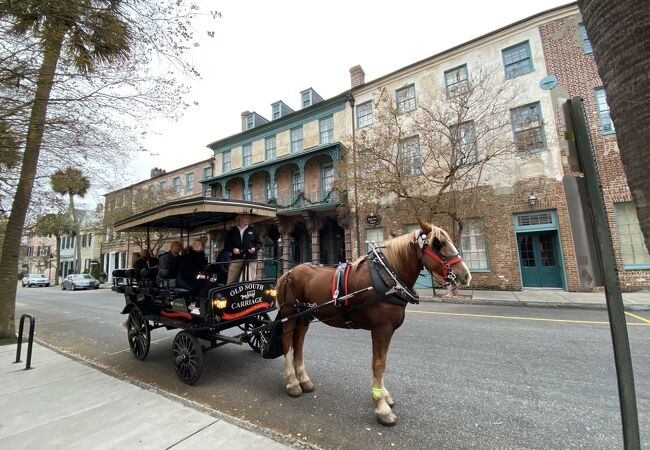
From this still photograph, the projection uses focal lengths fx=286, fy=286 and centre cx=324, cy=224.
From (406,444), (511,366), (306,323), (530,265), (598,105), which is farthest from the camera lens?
(530,265)

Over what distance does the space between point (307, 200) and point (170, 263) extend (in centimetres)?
1297

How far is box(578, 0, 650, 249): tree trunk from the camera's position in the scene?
4.05ft

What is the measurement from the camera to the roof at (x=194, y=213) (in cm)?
471

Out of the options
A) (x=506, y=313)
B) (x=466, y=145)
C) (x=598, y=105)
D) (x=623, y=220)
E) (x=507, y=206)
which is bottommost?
(x=506, y=313)

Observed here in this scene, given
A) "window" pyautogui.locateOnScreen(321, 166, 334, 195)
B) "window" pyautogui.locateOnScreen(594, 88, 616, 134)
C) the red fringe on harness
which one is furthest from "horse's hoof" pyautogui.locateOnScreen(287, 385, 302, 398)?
"window" pyautogui.locateOnScreen(594, 88, 616, 134)

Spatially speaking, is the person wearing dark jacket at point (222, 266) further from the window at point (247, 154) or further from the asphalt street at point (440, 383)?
the window at point (247, 154)

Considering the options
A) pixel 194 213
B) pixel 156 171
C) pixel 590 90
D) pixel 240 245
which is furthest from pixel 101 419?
pixel 156 171

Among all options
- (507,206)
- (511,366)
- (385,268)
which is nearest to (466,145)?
(507,206)

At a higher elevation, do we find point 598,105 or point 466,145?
point 598,105

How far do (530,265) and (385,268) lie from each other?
12880mm

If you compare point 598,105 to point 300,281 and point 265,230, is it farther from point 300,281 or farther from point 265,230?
point 265,230

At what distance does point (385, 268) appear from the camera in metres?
3.31

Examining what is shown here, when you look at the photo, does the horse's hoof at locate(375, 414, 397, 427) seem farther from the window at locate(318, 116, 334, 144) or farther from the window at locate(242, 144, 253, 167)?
the window at locate(242, 144, 253, 167)

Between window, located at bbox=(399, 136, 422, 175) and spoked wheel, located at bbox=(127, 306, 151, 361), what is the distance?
1026 cm
